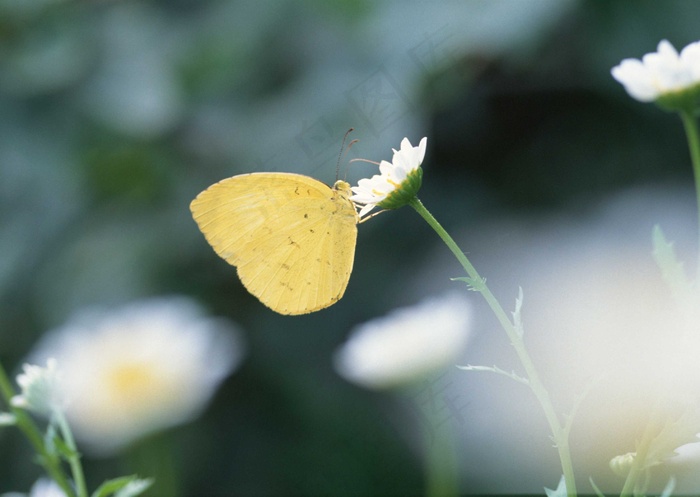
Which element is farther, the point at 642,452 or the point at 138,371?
the point at 138,371

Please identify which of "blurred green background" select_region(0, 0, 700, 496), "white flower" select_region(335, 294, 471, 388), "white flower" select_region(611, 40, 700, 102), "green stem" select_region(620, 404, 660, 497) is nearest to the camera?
"green stem" select_region(620, 404, 660, 497)

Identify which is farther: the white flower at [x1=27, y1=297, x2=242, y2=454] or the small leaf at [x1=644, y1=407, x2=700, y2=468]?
the white flower at [x1=27, y1=297, x2=242, y2=454]

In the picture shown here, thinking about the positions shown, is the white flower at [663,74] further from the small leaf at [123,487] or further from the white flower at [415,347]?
the white flower at [415,347]

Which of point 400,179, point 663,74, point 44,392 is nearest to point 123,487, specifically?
point 44,392

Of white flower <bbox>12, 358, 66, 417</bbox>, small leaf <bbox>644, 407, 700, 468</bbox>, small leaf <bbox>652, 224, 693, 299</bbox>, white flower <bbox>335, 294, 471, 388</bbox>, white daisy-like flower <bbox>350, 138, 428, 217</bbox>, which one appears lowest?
white flower <bbox>335, 294, 471, 388</bbox>

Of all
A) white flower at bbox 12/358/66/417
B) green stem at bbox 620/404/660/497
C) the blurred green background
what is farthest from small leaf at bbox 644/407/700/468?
the blurred green background

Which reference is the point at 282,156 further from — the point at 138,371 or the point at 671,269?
the point at 671,269

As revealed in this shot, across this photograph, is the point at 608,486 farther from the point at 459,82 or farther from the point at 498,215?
the point at 459,82

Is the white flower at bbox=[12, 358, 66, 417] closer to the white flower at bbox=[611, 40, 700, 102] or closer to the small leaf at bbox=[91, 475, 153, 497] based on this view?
the small leaf at bbox=[91, 475, 153, 497]
